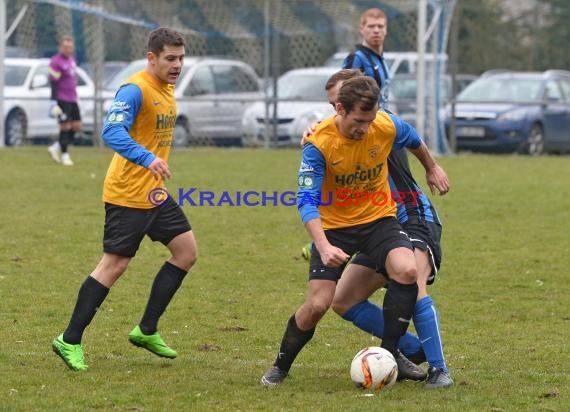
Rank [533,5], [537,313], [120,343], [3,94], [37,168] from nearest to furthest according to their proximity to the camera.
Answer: [120,343] < [537,313] < [37,168] < [3,94] < [533,5]

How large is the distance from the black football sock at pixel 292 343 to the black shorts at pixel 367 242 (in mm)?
272

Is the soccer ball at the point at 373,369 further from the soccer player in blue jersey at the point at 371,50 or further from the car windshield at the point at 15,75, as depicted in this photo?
the car windshield at the point at 15,75

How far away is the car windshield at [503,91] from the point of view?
71.3ft

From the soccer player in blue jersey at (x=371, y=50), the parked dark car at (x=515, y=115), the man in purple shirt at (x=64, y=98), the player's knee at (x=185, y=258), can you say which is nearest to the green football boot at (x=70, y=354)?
the player's knee at (x=185, y=258)

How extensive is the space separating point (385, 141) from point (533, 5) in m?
25.0

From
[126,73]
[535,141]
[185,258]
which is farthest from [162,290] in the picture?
[535,141]

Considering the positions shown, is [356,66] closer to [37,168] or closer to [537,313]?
[537,313]

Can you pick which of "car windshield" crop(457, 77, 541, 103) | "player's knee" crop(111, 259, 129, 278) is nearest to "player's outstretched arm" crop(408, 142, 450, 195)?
"player's knee" crop(111, 259, 129, 278)

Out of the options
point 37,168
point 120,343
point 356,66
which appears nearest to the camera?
point 120,343

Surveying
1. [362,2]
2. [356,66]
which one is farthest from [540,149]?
[356,66]

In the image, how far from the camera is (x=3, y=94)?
68.6 ft

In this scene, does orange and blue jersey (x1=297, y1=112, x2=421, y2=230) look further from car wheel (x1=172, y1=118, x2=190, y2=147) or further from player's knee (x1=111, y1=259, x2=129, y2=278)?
car wheel (x1=172, y1=118, x2=190, y2=147)

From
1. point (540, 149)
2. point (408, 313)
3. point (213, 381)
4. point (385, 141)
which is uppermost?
point (385, 141)

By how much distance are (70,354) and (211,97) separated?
16049 millimetres
